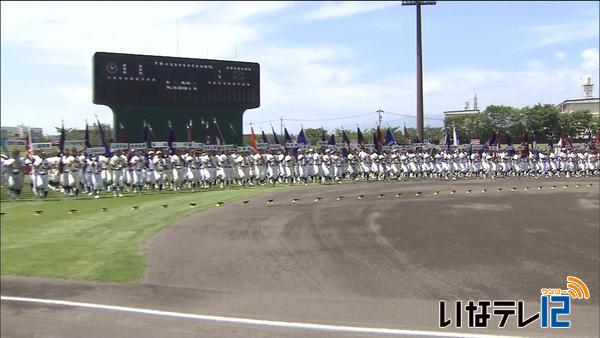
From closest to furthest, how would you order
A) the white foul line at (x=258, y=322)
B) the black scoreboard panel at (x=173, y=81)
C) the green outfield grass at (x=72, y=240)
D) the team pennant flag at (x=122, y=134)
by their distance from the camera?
1. the white foul line at (x=258, y=322)
2. the green outfield grass at (x=72, y=240)
3. the black scoreboard panel at (x=173, y=81)
4. the team pennant flag at (x=122, y=134)

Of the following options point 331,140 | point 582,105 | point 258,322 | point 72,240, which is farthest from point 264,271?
point 582,105

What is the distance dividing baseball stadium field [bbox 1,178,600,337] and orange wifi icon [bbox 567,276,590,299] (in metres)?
0.15

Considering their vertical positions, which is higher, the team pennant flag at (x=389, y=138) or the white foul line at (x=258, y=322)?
the team pennant flag at (x=389, y=138)

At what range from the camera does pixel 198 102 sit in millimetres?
32844

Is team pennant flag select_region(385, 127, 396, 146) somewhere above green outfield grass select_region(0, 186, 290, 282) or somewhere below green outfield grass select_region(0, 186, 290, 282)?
above

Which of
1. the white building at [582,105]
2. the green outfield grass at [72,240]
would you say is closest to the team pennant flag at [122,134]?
the green outfield grass at [72,240]

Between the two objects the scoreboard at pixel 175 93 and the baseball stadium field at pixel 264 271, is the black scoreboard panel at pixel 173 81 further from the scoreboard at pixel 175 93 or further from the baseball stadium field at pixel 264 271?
the baseball stadium field at pixel 264 271

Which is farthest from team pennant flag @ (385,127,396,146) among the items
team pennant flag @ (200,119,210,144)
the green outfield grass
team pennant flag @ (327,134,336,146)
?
the green outfield grass

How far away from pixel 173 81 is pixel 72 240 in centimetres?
2443

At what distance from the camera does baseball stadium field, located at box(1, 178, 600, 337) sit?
709cm

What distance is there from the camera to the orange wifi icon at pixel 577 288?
838 cm

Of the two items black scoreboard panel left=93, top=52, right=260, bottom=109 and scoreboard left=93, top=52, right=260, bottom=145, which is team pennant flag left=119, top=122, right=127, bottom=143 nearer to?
scoreboard left=93, top=52, right=260, bottom=145

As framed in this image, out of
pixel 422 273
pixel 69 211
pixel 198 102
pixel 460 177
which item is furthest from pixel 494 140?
pixel 69 211

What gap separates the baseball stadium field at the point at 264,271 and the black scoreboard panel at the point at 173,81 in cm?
1679
